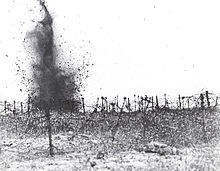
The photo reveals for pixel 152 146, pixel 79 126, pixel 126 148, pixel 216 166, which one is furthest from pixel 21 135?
pixel 216 166

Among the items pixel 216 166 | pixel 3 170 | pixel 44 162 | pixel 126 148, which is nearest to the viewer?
pixel 216 166

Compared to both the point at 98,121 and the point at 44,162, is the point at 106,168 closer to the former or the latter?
the point at 44,162

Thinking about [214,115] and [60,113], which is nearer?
[214,115]

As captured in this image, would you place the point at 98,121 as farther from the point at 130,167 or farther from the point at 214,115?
the point at 130,167

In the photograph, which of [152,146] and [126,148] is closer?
[152,146]

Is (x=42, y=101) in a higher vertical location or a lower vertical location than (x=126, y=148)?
higher

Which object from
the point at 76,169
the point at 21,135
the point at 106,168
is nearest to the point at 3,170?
the point at 76,169

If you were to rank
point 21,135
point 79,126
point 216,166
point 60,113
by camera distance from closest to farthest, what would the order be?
point 216,166 < point 21,135 < point 79,126 < point 60,113

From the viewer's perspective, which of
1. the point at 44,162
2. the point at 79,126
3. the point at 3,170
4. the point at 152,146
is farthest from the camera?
the point at 79,126

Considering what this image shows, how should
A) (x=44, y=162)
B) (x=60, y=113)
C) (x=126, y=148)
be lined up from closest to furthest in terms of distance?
(x=44, y=162) → (x=126, y=148) → (x=60, y=113)
